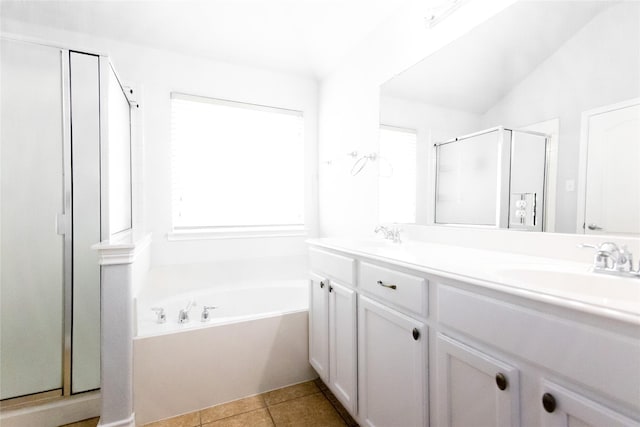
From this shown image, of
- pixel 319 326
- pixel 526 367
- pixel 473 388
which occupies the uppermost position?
pixel 526 367

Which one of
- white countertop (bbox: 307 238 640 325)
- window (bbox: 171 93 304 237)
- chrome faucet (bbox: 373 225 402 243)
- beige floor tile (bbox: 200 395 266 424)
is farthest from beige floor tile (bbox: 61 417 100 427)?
chrome faucet (bbox: 373 225 402 243)

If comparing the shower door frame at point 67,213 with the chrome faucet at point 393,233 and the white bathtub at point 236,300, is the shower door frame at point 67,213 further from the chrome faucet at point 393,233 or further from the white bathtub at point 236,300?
the chrome faucet at point 393,233


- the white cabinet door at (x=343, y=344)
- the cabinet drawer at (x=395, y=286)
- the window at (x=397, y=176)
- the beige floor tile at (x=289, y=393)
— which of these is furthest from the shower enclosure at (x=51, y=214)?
the window at (x=397, y=176)

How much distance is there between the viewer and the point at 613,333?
0.57 meters

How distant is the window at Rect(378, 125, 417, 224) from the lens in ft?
6.11

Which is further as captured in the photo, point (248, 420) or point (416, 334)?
point (248, 420)

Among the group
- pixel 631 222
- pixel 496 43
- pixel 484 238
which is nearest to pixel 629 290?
pixel 631 222

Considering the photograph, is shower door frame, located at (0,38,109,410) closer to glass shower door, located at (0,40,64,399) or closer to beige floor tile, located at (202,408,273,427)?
glass shower door, located at (0,40,64,399)

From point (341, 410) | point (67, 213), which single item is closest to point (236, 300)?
point (341, 410)

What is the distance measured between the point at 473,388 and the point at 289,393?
136 cm

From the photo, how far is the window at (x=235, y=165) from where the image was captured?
2545mm

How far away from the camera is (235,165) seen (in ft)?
8.92

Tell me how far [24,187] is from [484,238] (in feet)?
7.88

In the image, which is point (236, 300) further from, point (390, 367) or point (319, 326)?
point (390, 367)
